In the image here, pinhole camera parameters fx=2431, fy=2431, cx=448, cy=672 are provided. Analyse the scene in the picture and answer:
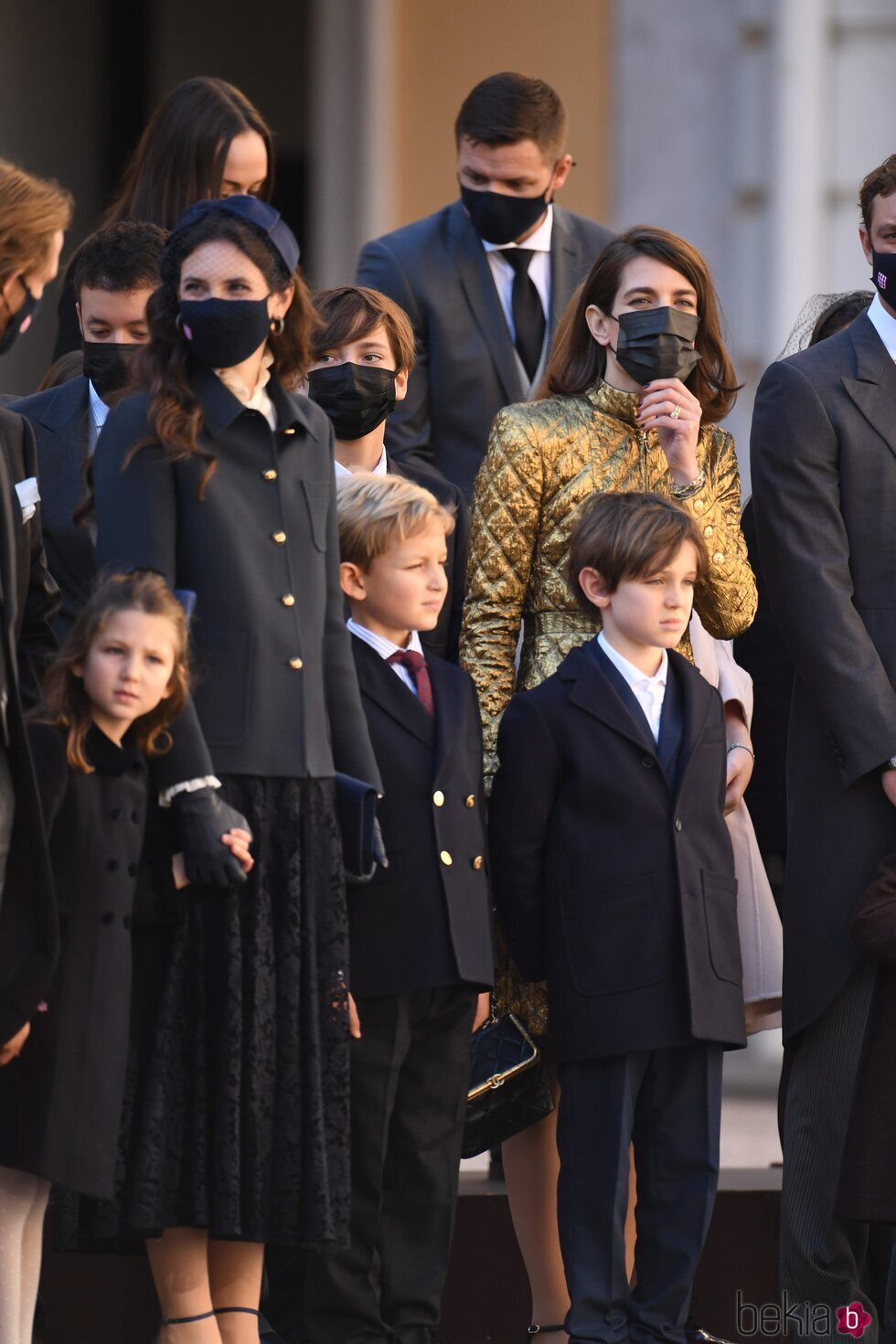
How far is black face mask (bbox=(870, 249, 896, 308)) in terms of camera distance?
14.6 feet

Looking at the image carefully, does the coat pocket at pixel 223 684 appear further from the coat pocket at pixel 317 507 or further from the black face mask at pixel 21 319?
the black face mask at pixel 21 319

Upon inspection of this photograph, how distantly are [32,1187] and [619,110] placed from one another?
14.2 ft

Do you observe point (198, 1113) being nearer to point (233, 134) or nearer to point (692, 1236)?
point (692, 1236)

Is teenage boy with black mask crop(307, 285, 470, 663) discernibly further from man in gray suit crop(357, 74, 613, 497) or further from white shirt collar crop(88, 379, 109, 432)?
man in gray suit crop(357, 74, 613, 497)

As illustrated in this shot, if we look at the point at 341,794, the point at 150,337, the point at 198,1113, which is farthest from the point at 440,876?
the point at 150,337

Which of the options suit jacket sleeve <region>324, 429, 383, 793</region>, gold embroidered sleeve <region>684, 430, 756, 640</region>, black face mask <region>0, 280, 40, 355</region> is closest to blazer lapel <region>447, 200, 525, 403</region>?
gold embroidered sleeve <region>684, 430, 756, 640</region>

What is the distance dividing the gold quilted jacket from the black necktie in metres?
0.81

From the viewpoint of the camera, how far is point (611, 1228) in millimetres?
4289

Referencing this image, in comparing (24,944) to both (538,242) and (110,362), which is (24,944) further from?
(538,242)

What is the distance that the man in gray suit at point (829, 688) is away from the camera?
441 cm

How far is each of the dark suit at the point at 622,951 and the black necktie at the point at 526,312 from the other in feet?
4.33

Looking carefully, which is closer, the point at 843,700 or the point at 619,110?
the point at 843,700

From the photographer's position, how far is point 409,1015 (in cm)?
428

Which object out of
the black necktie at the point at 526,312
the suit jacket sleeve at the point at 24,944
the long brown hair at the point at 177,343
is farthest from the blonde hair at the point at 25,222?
the black necktie at the point at 526,312
